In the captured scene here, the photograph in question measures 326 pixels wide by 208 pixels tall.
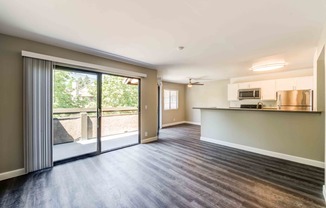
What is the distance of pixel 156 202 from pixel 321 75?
3963mm

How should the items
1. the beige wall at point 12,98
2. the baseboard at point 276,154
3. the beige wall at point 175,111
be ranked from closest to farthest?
the beige wall at point 12,98 < the baseboard at point 276,154 < the beige wall at point 175,111

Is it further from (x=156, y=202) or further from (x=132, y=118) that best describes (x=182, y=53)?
(x=156, y=202)

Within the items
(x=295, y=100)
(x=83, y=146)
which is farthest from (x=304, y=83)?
(x=83, y=146)

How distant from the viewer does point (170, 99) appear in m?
8.40

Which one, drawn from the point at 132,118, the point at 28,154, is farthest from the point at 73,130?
the point at 132,118

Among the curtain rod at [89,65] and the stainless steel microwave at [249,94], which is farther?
the stainless steel microwave at [249,94]

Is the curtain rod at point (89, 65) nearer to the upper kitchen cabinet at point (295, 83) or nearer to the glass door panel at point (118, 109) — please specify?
the glass door panel at point (118, 109)

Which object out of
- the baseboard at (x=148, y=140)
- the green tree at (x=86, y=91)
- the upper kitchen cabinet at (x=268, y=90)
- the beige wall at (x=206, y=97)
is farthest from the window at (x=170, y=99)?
the upper kitchen cabinet at (x=268, y=90)

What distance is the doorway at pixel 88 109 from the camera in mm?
3303

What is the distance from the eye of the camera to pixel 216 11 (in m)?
1.89

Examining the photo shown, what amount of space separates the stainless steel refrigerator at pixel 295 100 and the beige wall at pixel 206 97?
2.34 m

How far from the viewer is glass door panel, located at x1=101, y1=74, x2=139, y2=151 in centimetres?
408

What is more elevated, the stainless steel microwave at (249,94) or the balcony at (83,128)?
the stainless steel microwave at (249,94)

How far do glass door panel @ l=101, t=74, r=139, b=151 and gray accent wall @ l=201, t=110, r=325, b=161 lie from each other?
101 inches
